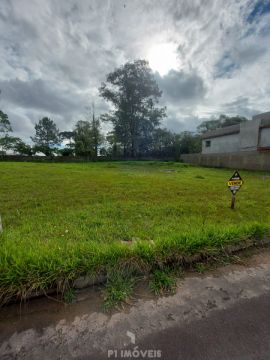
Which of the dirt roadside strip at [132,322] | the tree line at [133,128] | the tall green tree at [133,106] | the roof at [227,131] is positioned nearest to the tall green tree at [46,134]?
the tree line at [133,128]

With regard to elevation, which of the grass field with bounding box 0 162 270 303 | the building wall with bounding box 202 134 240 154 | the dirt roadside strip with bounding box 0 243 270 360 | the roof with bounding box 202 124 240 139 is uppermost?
the roof with bounding box 202 124 240 139

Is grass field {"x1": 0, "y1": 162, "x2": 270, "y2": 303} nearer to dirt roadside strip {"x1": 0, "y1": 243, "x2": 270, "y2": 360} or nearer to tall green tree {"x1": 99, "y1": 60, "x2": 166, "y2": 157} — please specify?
dirt roadside strip {"x1": 0, "y1": 243, "x2": 270, "y2": 360}

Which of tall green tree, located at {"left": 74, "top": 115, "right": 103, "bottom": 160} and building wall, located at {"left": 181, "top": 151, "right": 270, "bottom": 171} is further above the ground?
tall green tree, located at {"left": 74, "top": 115, "right": 103, "bottom": 160}

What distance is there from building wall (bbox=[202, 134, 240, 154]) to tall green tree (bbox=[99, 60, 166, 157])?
10664 millimetres

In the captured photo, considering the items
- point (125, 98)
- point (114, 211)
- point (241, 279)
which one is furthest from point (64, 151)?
point (241, 279)

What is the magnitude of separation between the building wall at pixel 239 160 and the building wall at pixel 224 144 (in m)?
3.63

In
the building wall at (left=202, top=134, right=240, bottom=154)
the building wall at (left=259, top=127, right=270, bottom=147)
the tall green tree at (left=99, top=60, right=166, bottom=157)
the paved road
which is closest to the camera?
the paved road

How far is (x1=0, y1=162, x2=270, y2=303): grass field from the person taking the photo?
5.77ft

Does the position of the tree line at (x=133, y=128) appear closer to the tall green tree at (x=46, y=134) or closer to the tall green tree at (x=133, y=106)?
the tall green tree at (x=133, y=106)

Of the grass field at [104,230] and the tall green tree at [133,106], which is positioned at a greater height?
the tall green tree at [133,106]

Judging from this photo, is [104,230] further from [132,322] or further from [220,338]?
[220,338]

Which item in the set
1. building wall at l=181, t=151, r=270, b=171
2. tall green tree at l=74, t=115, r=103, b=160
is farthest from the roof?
tall green tree at l=74, t=115, r=103, b=160

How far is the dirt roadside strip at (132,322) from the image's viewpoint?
1.21 meters

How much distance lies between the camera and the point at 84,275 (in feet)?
5.80
